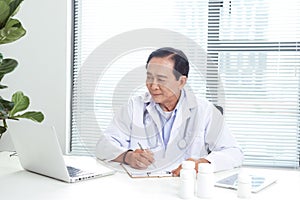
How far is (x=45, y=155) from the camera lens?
1.54 metres

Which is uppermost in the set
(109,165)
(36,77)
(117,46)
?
(117,46)

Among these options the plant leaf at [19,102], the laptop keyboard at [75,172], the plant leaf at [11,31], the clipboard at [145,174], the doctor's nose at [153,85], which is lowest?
the clipboard at [145,174]

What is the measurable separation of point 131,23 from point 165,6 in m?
0.27

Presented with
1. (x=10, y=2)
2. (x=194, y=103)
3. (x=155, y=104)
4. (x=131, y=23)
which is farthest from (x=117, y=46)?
(x=131, y=23)

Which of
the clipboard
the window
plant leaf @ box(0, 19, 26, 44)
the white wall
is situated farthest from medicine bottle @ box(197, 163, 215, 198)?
the white wall

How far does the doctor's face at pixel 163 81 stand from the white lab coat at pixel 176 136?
0.18ft

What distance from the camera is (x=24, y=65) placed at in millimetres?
2795

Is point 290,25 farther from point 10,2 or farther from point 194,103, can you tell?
point 10,2

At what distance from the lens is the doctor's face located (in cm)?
171

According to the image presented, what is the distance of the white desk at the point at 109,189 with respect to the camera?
1.37 m

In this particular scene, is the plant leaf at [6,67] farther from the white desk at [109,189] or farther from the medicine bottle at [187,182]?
the medicine bottle at [187,182]

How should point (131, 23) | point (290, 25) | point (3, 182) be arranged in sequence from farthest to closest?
point (131, 23) < point (290, 25) < point (3, 182)

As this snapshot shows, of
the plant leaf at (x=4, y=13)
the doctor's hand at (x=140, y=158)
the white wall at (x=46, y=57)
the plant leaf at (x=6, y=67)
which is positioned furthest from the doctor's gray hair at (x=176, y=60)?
the white wall at (x=46, y=57)

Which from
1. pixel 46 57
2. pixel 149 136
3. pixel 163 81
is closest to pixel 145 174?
pixel 149 136
